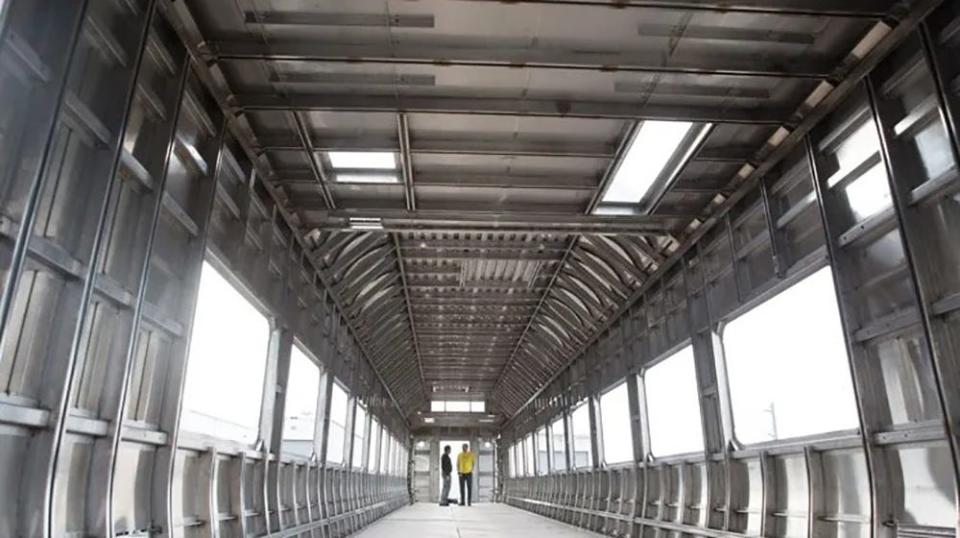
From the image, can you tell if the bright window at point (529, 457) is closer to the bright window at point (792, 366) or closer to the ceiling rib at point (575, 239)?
the ceiling rib at point (575, 239)

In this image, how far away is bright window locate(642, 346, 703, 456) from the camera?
21.9 ft

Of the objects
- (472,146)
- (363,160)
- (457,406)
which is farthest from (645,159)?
(457,406)

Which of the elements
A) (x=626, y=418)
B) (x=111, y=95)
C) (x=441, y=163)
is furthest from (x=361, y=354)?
(x=111, y=95)

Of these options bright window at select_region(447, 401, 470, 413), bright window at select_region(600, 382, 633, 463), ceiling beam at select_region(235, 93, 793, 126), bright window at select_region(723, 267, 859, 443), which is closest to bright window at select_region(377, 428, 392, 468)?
bright window at select_region(447, 401, 470, 413)

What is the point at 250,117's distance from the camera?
187 inches

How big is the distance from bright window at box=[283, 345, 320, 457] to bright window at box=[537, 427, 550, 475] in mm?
8511

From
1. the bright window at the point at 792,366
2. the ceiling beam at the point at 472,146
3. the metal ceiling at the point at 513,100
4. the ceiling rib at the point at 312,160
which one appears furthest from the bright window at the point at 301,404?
the bright window at the point at 792,366

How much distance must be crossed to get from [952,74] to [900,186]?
2.05 ft

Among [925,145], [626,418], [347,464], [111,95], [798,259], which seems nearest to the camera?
[111,95]

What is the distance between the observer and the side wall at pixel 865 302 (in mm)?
3264

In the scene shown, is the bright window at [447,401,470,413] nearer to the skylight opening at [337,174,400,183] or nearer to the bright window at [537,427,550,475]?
the bright window at [537,427,550,475]

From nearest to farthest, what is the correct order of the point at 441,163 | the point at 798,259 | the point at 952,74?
the point at 952,74
the point at 798,259
the point at 441,163

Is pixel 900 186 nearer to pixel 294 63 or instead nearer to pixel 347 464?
pixel 294 63

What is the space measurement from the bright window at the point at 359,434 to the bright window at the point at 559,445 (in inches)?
164
